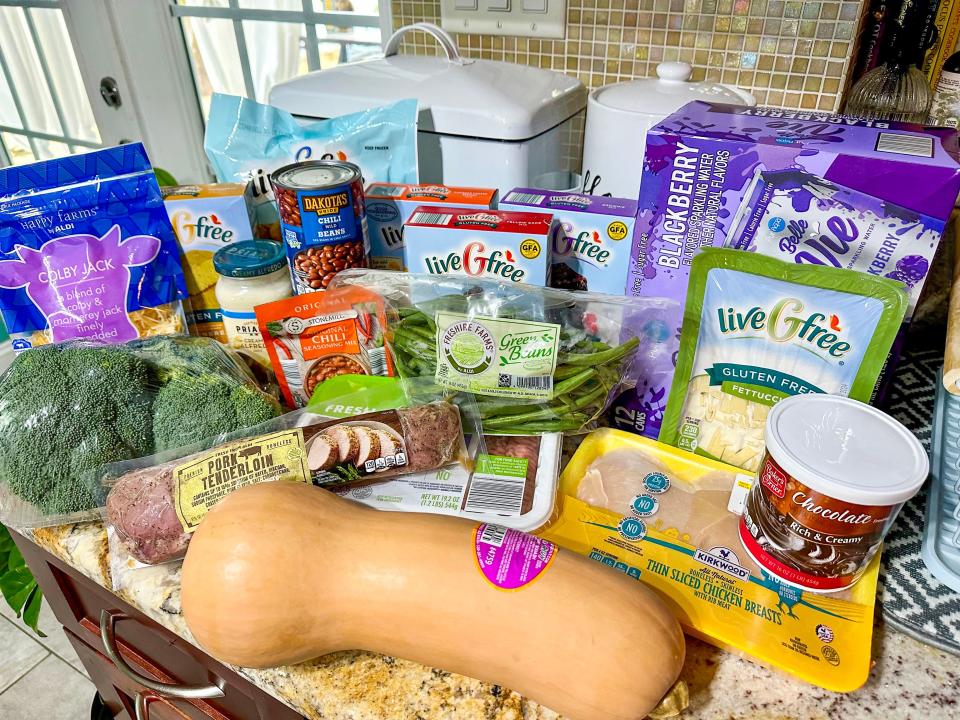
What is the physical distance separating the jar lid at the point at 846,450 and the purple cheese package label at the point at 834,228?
0.41 ft

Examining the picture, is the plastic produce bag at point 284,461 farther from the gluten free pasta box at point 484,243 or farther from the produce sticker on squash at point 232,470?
the gluten free pasta box at point 484,243

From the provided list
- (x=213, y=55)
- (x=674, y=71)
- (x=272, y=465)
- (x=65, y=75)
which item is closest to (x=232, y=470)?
(x=272, y=465)

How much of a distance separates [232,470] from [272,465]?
33 mm

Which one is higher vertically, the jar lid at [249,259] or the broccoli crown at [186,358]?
the jar lid at [249,259]

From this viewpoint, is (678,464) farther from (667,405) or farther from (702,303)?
(702,303)

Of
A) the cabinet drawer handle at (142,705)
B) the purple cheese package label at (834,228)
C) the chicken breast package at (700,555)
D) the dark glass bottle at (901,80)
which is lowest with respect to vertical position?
the cabinet drawer handle at (142,705)

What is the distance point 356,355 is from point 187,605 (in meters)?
0.30

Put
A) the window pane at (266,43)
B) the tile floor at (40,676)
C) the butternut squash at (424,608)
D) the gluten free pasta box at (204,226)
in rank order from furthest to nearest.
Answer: the window pane at (266,43) → the tile floor at (40,676) → the gluten free pasta box at (204,226) → the butternut squash at (424,608)

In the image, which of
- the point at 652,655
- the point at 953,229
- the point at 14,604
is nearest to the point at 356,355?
the point at 652,655

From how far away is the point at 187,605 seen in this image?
0.46 meters

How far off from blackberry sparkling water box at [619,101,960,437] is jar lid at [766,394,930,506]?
0.41 ft

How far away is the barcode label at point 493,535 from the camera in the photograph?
18.4 inches

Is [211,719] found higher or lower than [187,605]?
lower

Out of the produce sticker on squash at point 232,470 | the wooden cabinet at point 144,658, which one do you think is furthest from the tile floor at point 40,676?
the produce sticker on squash at point 232,470
